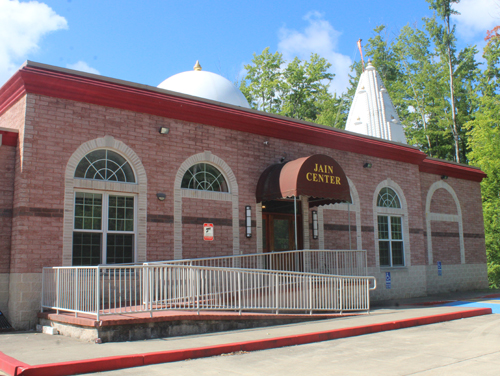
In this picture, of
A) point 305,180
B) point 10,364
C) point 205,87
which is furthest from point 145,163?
point 205,87

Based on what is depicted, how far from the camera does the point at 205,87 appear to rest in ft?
59.6

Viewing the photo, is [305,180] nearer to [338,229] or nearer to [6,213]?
[338,229]

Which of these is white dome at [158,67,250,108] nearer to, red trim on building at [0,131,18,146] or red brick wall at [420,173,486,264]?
red trim on building at [0,131,18,146]

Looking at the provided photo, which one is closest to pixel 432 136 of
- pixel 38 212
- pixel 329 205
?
pixel 329 205

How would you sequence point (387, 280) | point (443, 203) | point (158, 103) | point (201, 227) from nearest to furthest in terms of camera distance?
1. point (158, 103)
2. point (201, 227)
3. point (387, 280)
4. point (443, 203)

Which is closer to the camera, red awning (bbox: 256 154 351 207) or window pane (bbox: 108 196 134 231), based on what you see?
window pane (bbox: 108 196 134 231)

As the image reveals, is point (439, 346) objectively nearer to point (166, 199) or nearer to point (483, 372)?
point (483, 372)

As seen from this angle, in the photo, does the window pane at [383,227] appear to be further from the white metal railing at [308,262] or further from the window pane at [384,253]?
the white metal railing at [308,262]

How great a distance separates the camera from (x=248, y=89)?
1594 inches

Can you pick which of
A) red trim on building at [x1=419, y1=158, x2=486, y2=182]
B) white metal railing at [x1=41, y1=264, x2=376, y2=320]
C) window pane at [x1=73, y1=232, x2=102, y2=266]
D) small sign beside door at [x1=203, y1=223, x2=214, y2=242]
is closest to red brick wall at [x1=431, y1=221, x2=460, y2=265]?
red trim on building at [x1=419, y1=158, x2=486, y2=182]

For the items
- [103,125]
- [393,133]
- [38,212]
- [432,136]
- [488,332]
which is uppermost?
[432,136]

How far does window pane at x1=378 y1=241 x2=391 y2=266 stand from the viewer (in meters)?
17.3

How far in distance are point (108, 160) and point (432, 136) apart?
34.3 meters

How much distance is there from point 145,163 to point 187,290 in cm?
382
